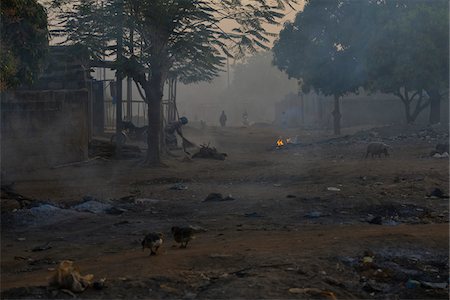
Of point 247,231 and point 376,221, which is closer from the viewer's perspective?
point 247,231

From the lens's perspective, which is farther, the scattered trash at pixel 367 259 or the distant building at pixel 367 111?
the distant building at pixel 367 111

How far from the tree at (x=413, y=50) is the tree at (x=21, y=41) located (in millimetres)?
21506

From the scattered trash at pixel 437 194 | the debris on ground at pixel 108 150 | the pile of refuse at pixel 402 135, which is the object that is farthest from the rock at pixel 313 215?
the pile of refuse at pixel 402 135

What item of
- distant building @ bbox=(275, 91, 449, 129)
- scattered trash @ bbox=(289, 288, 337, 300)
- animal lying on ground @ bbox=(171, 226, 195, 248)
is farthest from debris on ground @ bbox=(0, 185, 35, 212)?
distant building @ bbox=(275, 91, 449, 129)

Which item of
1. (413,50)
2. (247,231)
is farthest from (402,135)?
(247,231)

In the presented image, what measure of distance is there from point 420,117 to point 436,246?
37695 mm

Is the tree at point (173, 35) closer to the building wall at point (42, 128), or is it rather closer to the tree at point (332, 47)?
the building wall at point (42, 128)

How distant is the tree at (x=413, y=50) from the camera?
102ft

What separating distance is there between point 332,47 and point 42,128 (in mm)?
22599

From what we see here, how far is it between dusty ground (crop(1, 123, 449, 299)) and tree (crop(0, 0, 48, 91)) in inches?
88.8

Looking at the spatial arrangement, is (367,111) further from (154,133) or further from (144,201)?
(144,201)

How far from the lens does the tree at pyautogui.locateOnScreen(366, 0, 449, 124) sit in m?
31.1

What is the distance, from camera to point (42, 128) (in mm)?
18031

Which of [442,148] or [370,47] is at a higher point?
[370,47]
